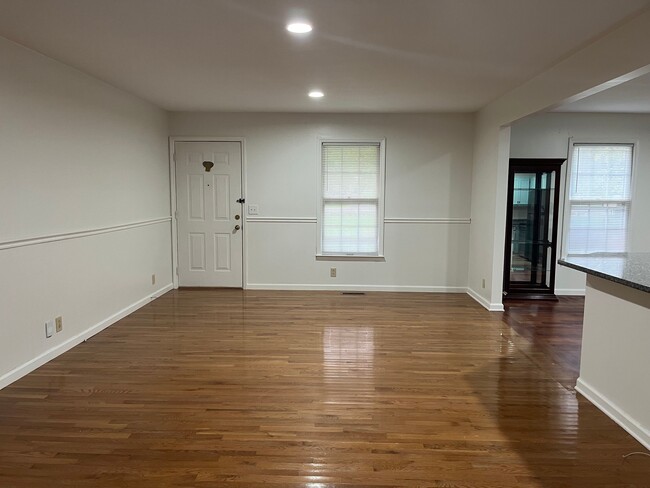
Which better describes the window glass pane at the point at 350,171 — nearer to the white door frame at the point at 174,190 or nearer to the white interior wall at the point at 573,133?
the white door frame at the point at 174,190

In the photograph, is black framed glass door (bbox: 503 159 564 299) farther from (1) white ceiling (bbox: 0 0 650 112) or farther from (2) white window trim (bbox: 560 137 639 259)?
(1) white ceiling (bbox: 0 0 650 112)

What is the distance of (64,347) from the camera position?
12.0 feet

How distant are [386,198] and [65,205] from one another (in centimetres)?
370

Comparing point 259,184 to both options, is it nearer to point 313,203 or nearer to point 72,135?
point 313,203

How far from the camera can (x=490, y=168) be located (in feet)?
16.9

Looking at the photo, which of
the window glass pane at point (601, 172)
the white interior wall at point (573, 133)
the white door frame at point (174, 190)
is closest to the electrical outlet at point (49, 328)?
the white door frame at point (174, 190)

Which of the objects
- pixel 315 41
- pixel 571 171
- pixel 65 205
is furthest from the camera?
pixel 571 171

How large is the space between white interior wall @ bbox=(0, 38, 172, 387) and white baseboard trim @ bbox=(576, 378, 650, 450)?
3.81 m

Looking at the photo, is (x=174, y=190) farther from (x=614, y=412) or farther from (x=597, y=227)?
(x=597, y=227)

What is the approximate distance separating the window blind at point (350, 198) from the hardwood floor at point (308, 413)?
1.84 meters

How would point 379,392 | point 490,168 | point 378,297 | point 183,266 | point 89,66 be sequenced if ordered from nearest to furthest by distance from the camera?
point 379,392, point 89,66, point 490,168, point 378,297, point 183,266

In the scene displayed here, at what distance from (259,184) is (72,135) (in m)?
2.55

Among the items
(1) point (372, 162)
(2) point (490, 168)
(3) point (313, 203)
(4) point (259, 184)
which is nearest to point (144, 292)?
(4) point (259, 184)

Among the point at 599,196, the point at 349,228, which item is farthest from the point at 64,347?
the point at 599,196
